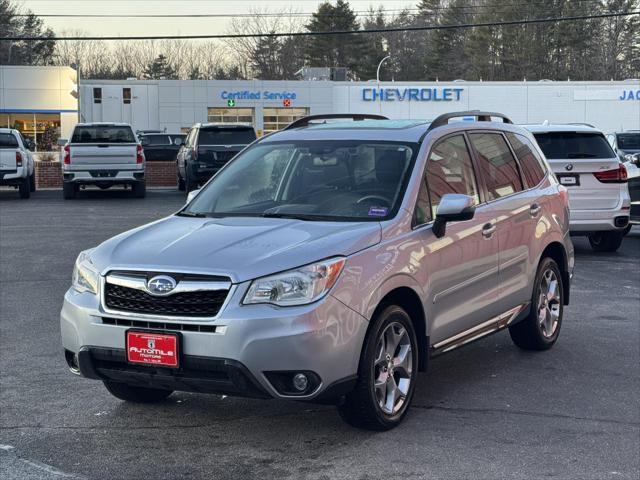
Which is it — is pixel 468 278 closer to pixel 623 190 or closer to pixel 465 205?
pixel 465 205

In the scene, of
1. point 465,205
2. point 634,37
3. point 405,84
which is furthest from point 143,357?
point 634,37

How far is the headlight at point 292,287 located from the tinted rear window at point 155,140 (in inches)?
1435

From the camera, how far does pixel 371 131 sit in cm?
675

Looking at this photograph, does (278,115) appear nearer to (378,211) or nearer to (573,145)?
(573,145)

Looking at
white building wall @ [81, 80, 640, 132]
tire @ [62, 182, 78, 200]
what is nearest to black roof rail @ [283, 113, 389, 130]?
tire @ [62, 182, 78, 200]

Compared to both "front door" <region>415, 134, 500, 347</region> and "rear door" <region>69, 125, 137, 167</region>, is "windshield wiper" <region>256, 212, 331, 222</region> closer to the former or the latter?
"front door" <region>415, 134, 500, 347</region>

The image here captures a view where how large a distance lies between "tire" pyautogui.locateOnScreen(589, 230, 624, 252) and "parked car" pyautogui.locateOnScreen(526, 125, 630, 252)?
723mm

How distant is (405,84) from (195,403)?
61673 millimetres

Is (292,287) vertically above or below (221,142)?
below

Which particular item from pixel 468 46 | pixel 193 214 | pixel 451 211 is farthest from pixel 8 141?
pixel 468 46

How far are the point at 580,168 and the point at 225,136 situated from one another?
43.7ft

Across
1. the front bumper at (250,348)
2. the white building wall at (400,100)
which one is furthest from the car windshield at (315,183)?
the white building wall at (400,100)

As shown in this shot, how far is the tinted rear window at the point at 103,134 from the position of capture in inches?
1008

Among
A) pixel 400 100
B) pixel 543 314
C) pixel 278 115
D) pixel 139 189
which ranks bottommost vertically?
pixel 139 189
